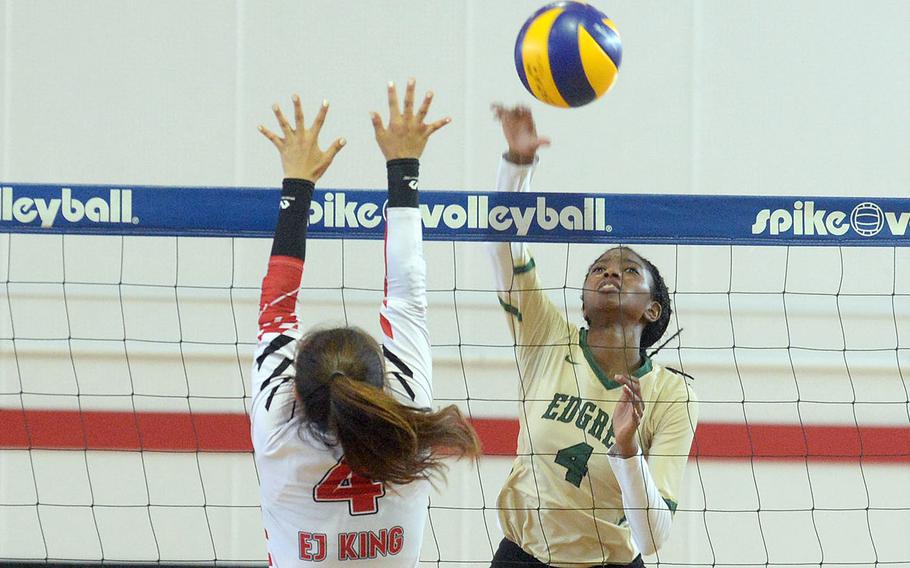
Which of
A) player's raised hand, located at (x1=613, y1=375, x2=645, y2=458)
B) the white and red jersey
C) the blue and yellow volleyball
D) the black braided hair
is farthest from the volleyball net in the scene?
the white and red jersey

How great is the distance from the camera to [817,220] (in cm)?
262

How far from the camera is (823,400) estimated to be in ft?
14.5

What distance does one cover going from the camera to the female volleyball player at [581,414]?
246cm

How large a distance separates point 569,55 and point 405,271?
36.1 inches

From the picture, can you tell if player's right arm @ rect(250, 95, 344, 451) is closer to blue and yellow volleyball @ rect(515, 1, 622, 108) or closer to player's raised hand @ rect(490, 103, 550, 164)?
player's raised hand @ rect(490, 103, 550, 164)

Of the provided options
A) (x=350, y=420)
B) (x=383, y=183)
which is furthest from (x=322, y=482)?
(x=383, y=183)

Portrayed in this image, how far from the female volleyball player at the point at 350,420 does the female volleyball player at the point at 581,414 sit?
685mm

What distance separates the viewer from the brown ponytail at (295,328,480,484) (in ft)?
5.33

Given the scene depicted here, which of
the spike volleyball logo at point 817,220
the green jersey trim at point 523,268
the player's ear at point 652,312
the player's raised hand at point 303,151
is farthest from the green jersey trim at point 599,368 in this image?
the player's raised hand at point 303,151

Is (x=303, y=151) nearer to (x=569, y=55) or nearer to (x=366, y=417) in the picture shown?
(x=366, y=417)

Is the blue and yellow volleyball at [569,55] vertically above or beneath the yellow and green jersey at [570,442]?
above

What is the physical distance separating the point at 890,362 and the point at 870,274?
0.39 metres

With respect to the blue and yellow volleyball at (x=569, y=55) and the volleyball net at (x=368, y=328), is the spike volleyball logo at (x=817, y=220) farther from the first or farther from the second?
the volleyball net at (x=368, y=328)

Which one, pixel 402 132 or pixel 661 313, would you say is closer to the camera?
pixel 402 132
